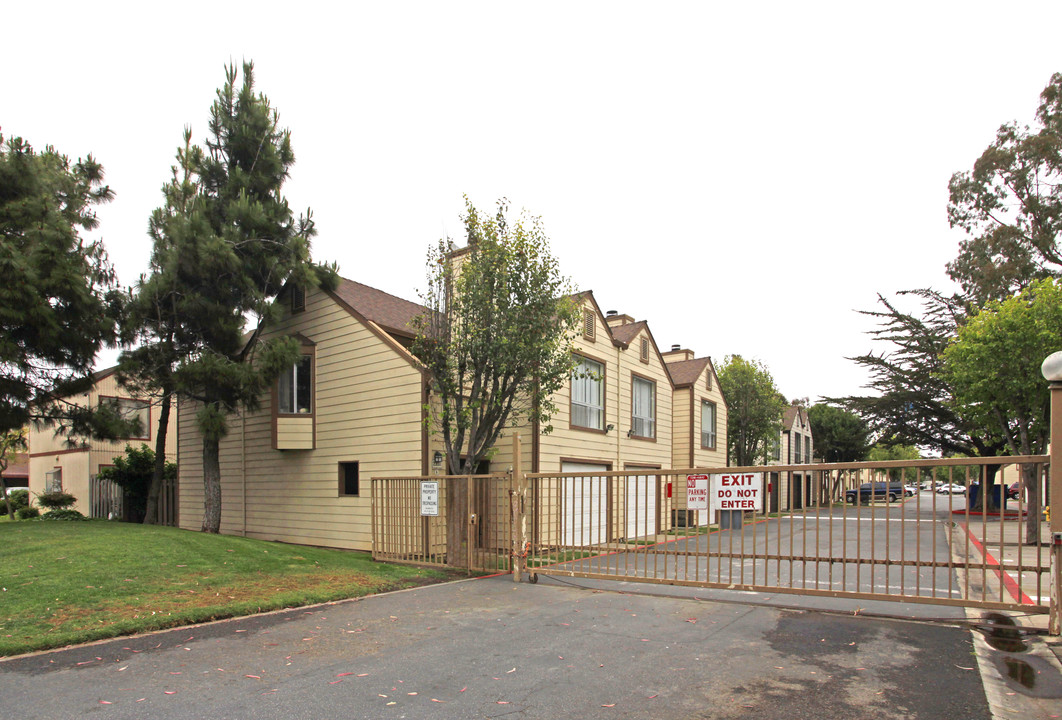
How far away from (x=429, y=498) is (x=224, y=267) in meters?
7.71

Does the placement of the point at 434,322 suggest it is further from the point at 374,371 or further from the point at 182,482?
the point at 182,482

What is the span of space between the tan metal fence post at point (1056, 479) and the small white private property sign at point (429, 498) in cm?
866

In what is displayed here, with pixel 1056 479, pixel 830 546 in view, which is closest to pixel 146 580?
pixel 830 546

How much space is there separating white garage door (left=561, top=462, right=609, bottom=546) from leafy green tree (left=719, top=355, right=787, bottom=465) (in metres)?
13.9

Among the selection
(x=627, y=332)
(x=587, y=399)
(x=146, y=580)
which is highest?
(x=627, y=332)

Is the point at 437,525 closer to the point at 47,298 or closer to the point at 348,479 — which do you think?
the point at 348,479

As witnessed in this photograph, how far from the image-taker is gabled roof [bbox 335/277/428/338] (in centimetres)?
1670

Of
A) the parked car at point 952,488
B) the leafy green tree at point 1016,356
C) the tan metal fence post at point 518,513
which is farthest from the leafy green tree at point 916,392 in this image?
the tan metal fence post at point 518,513

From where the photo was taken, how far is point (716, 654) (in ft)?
21.5

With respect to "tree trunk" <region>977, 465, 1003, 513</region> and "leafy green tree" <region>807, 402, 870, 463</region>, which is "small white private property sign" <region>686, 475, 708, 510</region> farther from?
"leafy green tree" <region>807, 402, 870, 463</region>

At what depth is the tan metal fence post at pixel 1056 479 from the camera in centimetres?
662

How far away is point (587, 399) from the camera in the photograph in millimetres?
19359

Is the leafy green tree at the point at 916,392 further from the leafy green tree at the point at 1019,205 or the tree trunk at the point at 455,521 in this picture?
the tree trunk at the point at 455,521

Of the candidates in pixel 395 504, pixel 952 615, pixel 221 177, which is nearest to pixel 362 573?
pixel 395 504
